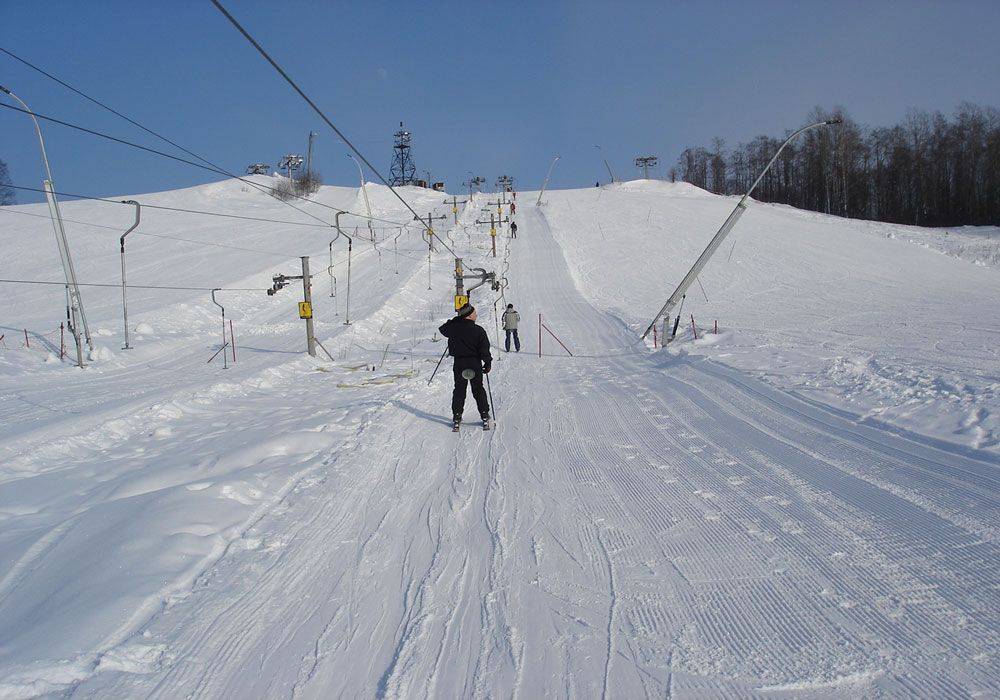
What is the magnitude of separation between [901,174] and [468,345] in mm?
94012

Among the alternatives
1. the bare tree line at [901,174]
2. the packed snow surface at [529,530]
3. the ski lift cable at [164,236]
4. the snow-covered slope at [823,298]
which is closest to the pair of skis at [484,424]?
the packed snow surface at [529,530]

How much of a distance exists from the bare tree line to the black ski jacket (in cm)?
8185

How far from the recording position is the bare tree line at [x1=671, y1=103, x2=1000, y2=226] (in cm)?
7094

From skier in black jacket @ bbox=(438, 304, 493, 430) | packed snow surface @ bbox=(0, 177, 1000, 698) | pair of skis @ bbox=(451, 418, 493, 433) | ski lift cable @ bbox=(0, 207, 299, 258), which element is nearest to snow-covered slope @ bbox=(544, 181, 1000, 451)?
packed snow surface @ bbox=(0, 177, 1000, 698)

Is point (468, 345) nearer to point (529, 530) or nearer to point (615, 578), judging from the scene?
point (529, 530)

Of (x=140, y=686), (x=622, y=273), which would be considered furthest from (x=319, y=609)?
(x=622, y=273)

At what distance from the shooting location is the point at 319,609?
3.66 meters

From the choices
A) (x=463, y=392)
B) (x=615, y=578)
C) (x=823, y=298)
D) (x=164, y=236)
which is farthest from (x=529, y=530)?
(x=164, y=236)

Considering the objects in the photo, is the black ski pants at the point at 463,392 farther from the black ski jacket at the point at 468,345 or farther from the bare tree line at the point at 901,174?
the bare tree line at the point at 901,174

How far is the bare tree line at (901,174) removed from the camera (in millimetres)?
70938

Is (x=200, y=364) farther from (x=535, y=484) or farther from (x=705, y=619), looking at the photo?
(x=705, y=619)

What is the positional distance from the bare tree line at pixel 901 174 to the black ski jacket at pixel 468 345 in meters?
81.9

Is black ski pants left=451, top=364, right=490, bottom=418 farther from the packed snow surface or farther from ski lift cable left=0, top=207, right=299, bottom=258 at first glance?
ski lift cable left=0, top=207, right=299, bottom=258

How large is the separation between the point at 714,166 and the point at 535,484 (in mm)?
122111
